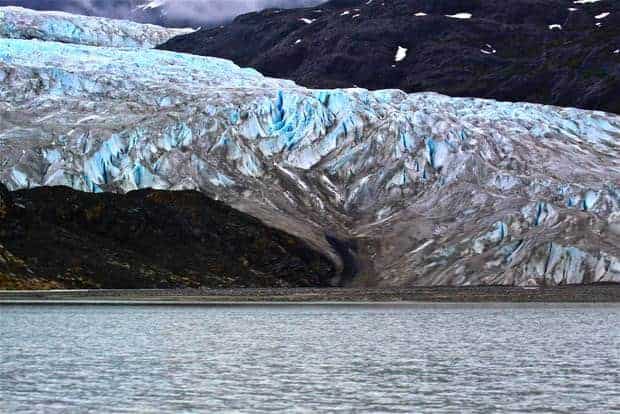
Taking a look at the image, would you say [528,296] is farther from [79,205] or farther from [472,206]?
[79,205]

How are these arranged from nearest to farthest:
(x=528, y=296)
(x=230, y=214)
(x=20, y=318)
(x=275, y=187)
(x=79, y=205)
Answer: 1. (x=20, y=318)
2. (x=528, y=296)
3. (x=79, y=205)
4. (x=230, y=214)
5. (x=275, y=187)

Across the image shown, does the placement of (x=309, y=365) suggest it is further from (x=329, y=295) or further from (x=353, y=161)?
(x=353, y=161)

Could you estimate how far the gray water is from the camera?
21516mm

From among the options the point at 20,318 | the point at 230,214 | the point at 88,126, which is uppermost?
the point at 88,126

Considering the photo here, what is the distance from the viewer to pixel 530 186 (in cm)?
11300

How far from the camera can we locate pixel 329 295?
8862 cm

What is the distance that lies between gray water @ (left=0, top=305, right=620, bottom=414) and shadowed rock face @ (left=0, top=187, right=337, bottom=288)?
1496 inches

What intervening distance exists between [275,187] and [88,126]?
25.4 meters

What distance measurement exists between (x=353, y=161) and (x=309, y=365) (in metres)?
96.2

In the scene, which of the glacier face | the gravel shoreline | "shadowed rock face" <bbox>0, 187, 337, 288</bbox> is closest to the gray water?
the gravel shoreline

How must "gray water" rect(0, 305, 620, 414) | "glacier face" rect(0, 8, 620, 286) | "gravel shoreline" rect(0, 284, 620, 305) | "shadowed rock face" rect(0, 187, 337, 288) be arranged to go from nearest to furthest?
"gray water" rect(0, 305, 620, 414) → "gravel shoreline" rect(0, 284, 620, 305) → "shadowed rock face" rect(0, 187, 337, 288) → "glacier face" rect(0, 8, 620, 286)

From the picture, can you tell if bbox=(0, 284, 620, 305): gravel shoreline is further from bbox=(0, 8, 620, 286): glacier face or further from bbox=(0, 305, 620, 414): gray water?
bbox=(0, 305, 620, 414): gray water

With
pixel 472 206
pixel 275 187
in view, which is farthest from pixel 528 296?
pixel 275 187

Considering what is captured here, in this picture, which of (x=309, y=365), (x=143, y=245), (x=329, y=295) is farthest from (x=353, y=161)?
(x=309, y=365)
